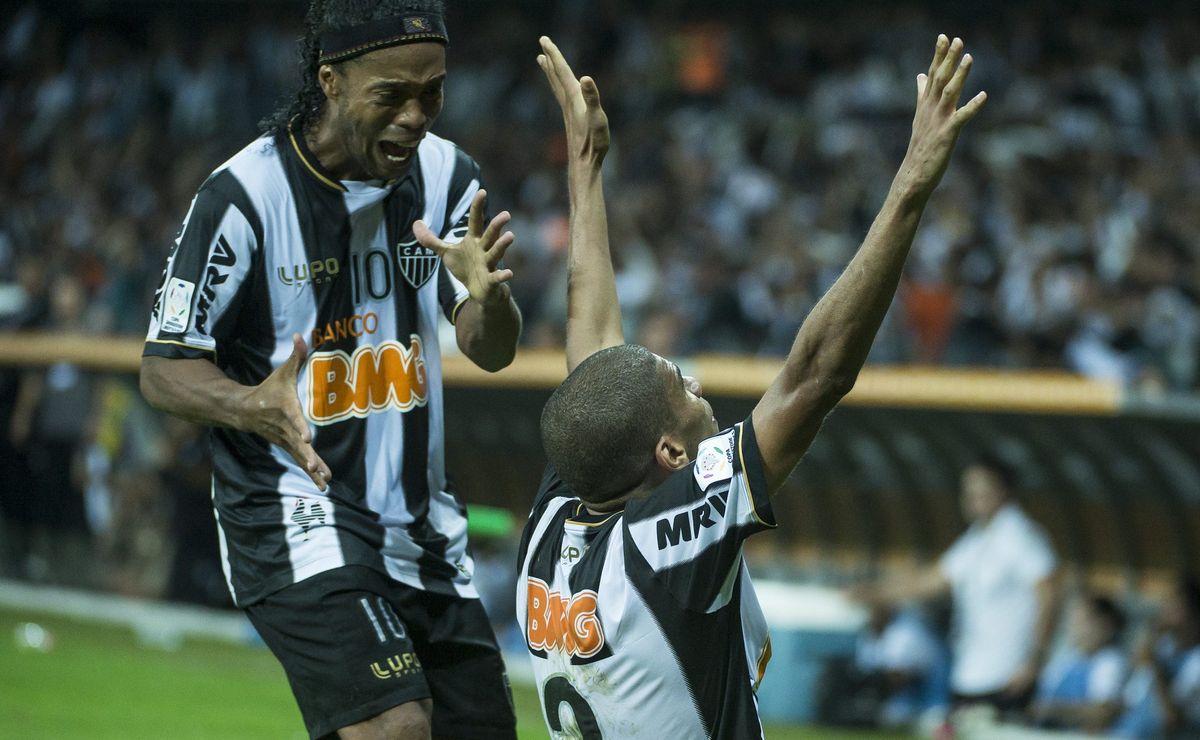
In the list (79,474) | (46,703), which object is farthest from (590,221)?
(79,474)

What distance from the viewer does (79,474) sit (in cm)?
1423

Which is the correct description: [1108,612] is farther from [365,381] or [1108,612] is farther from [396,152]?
[396,152]

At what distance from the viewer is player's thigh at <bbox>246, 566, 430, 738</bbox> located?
404 centimetres

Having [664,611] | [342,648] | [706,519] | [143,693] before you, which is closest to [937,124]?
[706,519]

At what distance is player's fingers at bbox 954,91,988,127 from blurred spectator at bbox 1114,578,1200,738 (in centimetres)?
575

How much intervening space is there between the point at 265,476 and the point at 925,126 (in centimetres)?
204

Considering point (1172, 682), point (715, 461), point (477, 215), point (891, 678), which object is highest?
point (477, 215)

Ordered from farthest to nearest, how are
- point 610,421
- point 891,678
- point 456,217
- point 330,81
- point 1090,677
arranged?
point 891,678 → point 1090,677 → point 456,217 → point 330,81 → point 610,421

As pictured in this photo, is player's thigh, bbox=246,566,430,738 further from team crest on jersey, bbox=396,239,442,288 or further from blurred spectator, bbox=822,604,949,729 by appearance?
blurred spectator, bbox=822,604,949,729

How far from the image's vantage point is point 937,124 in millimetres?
3168

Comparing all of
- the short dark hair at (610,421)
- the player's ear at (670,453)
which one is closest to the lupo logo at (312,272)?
the short dark hair at (610,421)

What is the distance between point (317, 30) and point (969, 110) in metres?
1.97

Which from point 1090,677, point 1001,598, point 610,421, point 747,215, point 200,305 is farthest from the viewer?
point 747,215

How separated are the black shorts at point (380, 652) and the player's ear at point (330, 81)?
1230 mm
